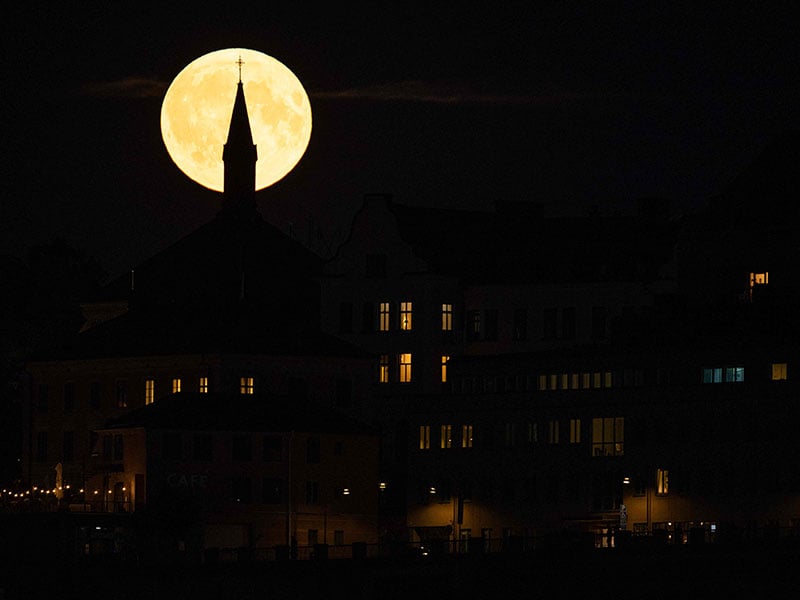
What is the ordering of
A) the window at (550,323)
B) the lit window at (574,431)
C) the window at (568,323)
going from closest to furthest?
the lit window at (574,431) < the window at (568,323) < the window at (550,323)

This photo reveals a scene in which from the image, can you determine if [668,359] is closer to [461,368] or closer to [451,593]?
[461,368]

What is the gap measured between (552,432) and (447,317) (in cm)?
1569

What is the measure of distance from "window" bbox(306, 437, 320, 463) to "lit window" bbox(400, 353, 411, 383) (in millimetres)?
12873

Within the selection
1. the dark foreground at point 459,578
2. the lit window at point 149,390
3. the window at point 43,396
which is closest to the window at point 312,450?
the lit window at point 149,390

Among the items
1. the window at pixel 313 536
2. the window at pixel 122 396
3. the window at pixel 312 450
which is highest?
the window at pixel 122 396

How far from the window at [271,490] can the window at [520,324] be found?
18621 mm

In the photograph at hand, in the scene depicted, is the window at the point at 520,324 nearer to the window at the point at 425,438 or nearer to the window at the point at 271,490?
the window at the point at 425,438

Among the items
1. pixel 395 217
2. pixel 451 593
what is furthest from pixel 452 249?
pixel 451 593

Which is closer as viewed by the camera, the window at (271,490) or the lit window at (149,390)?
the window at (271,490)

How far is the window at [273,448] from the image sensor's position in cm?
15350

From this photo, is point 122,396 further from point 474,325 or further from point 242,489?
point 474,325

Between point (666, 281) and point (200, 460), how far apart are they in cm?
2834

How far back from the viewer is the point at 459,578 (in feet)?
438

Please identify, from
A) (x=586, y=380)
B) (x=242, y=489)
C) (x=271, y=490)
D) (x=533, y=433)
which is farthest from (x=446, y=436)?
(x=242, y=489)
